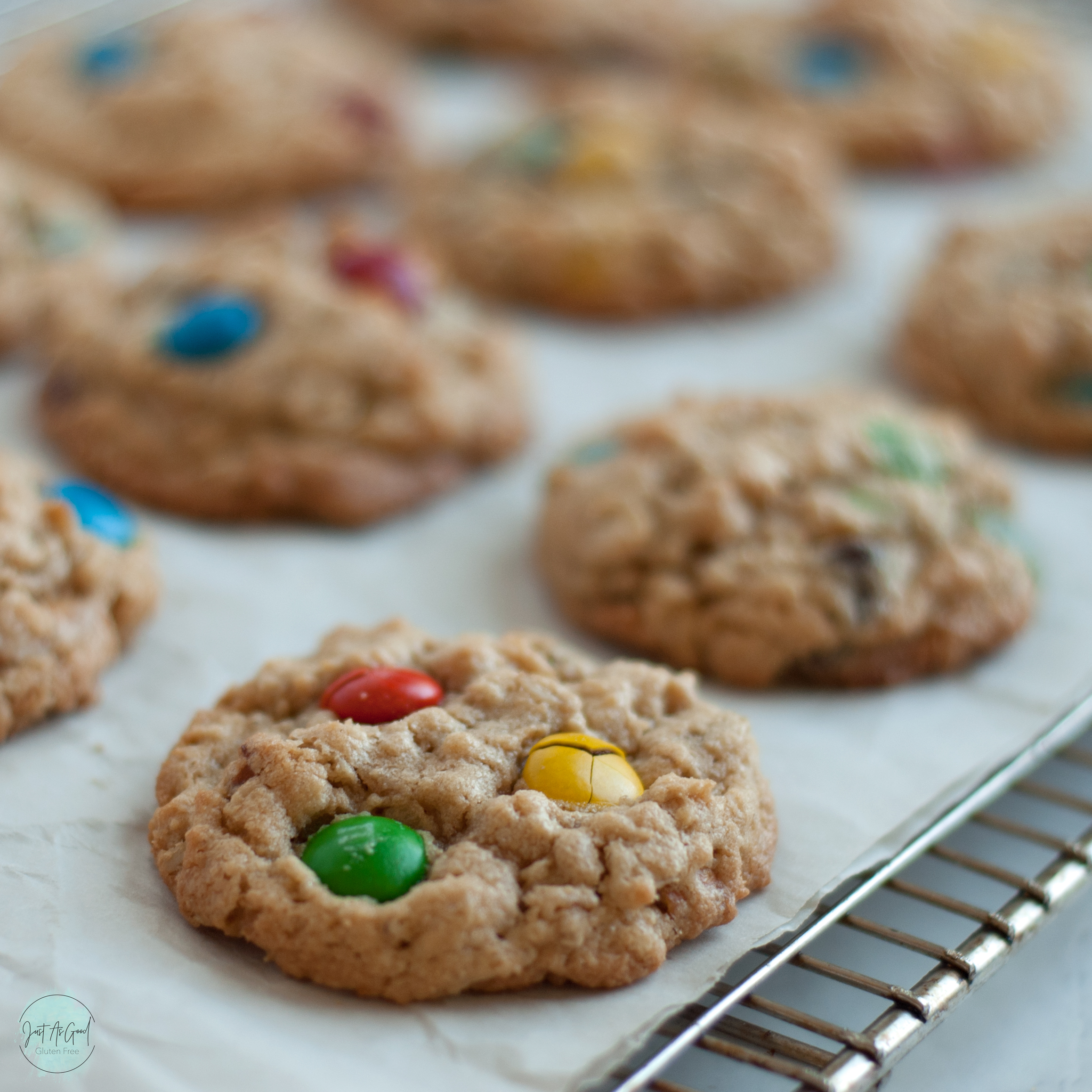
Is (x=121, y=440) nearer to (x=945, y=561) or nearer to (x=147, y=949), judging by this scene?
(x=147, y=949)

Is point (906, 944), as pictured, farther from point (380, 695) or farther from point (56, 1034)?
point (56, 1034)

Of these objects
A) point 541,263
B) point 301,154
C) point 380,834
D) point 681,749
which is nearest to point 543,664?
point 681,749

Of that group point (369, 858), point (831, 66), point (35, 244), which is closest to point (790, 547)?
point (369, 858)

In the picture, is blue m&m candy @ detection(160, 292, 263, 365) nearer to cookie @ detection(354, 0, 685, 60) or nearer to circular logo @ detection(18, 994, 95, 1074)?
circular logo @ detection(18, 994, 95, 1074)

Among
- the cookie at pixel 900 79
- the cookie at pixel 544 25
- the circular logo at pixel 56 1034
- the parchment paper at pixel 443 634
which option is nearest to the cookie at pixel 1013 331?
the parchment paper at pixel 443 634

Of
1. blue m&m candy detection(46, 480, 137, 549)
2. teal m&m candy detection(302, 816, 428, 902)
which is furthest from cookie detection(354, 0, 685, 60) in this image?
teal m&m candy detection(302, 816, 428, 902)
